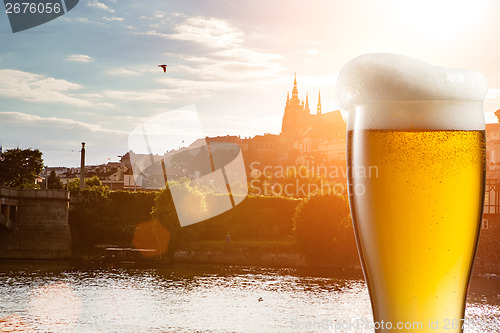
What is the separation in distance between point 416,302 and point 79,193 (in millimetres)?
49543

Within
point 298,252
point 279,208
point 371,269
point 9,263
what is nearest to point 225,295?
point 298,252

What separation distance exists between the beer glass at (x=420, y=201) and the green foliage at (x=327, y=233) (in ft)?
128

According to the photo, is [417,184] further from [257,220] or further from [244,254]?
[257,220]

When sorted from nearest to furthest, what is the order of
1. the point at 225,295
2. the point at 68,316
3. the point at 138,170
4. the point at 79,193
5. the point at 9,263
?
the point at 68,316 < the point at 225,295 < the point at 9,263 < the point at 79,193 < the point at 138,170

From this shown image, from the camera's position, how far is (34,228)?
41.4m

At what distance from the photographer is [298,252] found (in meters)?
40.8

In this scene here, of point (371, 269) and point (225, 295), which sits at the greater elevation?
point (371, 269)

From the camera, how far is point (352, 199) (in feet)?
5.17

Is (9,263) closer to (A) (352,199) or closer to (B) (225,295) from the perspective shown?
(B) (225,295)

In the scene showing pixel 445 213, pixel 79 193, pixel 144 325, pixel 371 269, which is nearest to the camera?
pixel 445 213

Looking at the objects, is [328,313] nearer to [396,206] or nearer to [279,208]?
[279,208]

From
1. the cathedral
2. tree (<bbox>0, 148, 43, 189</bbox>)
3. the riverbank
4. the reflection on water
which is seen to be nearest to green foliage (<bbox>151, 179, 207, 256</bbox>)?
the riverbank

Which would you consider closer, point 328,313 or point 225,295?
point 328,313

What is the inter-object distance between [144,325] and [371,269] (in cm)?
2330
